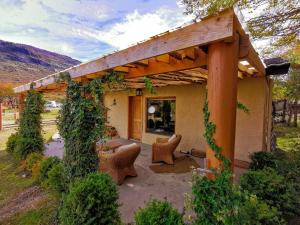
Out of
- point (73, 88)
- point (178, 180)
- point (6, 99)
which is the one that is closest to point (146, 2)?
point (73, 88)

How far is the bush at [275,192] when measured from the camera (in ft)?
8.55

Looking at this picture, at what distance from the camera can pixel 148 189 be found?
163 inches

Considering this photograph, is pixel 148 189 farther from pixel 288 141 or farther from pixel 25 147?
pixel 288 141

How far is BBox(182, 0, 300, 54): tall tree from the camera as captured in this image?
213 inches

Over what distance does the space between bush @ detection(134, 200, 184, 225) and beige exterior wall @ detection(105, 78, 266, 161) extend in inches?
91.0

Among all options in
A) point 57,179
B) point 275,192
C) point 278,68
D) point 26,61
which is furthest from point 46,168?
point 26,61

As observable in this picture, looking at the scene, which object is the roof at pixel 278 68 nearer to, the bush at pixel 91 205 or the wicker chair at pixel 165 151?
the wicker chair at pixel 165 151

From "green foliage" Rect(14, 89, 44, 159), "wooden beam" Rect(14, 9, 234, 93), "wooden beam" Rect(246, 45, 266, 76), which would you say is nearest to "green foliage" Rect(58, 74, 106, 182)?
"wooden beam" Rect(14, 9, 234, 93)

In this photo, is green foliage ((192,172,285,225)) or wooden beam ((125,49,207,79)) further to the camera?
wooden beam ((125,49,207,79))

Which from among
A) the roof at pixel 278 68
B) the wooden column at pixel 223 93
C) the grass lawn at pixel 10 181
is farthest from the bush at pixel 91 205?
the roof at pixel 278 68

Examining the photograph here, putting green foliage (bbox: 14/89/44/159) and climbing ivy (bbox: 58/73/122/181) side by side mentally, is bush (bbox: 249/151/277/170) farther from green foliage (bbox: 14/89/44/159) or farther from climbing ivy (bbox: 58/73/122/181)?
green foliage (bbox: 14/89/44/159)

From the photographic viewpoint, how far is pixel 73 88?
3283 mm

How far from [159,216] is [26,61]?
53.5 metres

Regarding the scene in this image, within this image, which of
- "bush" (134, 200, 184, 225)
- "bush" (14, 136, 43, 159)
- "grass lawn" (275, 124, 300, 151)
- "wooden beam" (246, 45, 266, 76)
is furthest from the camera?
"grass lawn" (275, 124, 300, 151)
